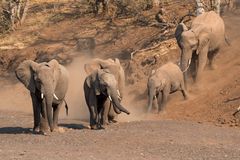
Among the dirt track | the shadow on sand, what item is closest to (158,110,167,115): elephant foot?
the dirt track

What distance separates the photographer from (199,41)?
72.7 ft

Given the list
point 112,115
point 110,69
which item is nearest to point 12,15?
point 110,69

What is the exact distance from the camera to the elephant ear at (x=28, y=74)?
16423 mm

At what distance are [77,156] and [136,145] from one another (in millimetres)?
2006

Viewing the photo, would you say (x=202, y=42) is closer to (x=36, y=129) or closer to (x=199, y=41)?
Answer: (x=199, y=41)

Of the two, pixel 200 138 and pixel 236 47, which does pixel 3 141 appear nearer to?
pixel 200 138

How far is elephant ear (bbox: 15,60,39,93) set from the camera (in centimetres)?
1642

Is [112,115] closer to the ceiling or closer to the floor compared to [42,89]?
closer to the floor

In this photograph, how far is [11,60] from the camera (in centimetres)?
3112

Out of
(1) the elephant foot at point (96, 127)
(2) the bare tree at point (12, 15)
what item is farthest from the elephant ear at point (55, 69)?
(2) the bare tree at point (12, 15)

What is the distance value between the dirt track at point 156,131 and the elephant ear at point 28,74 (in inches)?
45.6

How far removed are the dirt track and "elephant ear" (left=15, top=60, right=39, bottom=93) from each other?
1.16 meters

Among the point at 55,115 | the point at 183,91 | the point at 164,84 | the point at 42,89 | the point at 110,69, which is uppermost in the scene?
the point at 42,89

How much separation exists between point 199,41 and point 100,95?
578 centimetres
